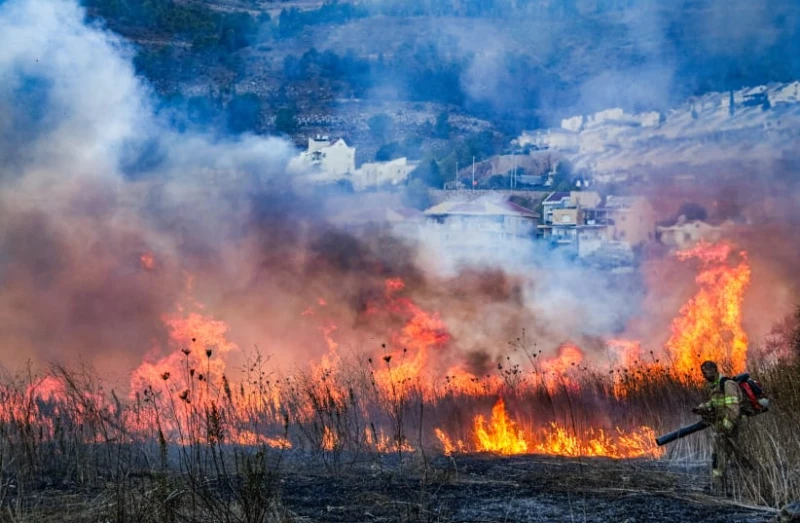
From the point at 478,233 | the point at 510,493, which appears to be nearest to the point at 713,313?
the point at 478,233

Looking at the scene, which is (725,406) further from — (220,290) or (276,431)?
(220,290)

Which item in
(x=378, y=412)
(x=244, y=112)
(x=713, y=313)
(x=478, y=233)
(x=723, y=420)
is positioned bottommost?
(x=723, y=420)

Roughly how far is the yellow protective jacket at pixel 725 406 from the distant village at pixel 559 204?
50.5 feet

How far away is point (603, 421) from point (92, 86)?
17879 millimetres

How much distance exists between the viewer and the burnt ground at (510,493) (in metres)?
10.7

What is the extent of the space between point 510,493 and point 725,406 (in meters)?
3.30

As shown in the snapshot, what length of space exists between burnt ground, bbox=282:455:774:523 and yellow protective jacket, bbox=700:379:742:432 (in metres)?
1.08

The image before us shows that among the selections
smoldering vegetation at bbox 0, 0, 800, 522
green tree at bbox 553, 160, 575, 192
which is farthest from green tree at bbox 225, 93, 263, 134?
smoldering vegetation at bbox 0, 0, 800, 522

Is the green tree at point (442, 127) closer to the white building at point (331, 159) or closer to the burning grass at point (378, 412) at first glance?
the white building at point (331, 159)

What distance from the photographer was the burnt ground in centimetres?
1070

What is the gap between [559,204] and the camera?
110ft

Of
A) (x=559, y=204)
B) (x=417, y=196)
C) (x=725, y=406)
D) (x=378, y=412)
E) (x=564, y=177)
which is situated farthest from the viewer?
(x=564, y=177)

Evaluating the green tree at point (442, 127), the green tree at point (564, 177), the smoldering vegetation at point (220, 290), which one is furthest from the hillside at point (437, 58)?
the smoldering vegetation at point (220, 290)

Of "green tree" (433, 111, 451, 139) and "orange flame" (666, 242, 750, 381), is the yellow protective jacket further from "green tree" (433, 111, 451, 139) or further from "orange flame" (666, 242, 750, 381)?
"green tree" (433, 111, 451, 139)
